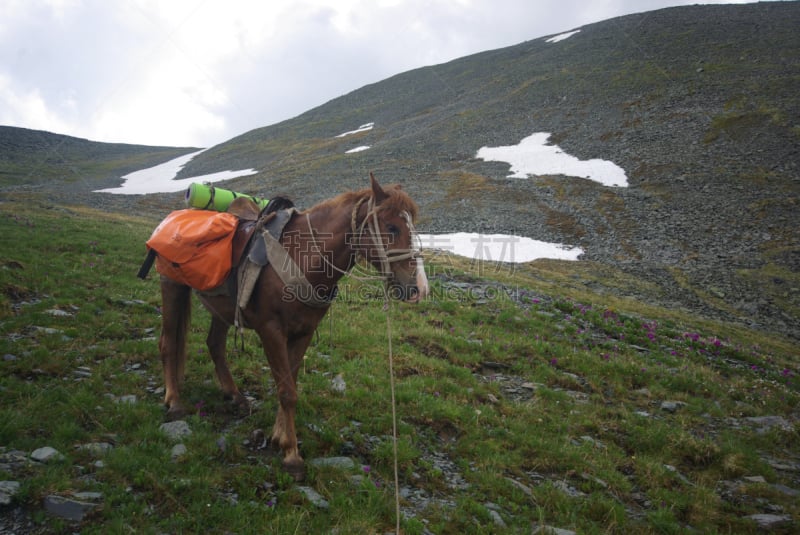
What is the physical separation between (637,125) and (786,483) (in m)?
47.8

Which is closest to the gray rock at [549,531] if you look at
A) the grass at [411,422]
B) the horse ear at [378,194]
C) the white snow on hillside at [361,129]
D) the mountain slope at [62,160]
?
the grass at [411,422]

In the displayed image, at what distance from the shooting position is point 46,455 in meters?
4.29

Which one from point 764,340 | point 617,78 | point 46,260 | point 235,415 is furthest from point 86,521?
point 617,78

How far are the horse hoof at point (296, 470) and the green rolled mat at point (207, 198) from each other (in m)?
3.66

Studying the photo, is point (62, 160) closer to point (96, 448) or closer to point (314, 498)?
point (96, 448)

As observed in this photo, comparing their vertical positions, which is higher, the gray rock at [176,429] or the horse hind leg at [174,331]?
the horse hind leg at [174,331]

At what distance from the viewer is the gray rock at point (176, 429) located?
16.5 ft

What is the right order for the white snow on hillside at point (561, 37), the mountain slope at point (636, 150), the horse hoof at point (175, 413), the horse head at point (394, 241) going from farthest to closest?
1. the white snow on hillside at point (561, 37)
2. the mountain slope at point (636, 150)
3. the horse hoof at point (175, 413)
4. the horse head at point (394, 241)

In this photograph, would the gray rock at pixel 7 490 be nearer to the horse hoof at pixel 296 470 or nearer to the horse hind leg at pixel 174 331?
the horse hind leg at pixel 174 331

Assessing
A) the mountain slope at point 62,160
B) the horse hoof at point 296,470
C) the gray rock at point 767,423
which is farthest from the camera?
the mountain slope at point 62,160

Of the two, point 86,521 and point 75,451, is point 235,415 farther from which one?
point 86,521

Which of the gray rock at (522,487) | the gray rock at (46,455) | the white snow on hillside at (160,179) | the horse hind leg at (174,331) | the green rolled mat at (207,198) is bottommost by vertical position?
the gray rock at (522,487)

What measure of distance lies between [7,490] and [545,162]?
148 ft

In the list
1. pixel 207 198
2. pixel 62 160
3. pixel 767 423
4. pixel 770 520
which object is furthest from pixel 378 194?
pixel 62 160
